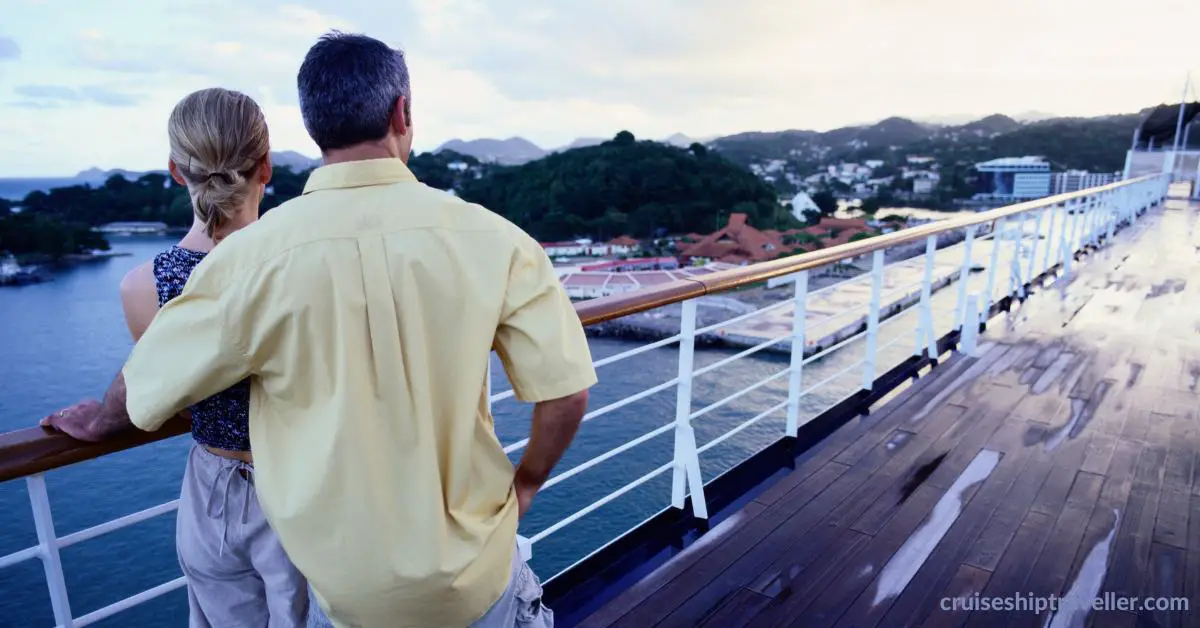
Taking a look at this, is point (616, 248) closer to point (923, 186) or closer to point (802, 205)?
point (802, 205)

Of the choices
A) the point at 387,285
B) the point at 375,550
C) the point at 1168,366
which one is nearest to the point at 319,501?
the point at 375,550

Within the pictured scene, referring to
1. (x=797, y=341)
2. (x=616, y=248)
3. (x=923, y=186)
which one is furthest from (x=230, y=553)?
(x=923, y=186)

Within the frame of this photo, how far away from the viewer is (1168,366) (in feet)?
10.7

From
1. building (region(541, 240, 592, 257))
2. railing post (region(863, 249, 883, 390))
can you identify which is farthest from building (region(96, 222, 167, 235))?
railing post (region(863, 249, 883, 390))

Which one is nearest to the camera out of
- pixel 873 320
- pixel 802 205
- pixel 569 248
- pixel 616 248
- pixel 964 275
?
pixel 873 320

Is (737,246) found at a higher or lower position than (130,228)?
lower

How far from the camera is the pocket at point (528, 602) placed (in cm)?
85

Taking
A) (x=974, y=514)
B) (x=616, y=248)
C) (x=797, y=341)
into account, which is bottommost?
(x=616, y=248)

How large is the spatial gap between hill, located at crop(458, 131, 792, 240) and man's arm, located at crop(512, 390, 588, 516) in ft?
177

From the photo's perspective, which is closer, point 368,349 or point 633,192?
point 368,349

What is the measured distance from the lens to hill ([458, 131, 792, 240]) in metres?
56.3

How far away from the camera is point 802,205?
70562mm

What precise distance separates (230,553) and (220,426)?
0.17 m

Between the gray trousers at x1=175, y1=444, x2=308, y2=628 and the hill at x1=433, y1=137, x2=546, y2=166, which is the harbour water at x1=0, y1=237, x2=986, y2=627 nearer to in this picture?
the gray trousers at x1=175, y1=444, x2=308, y2=628
